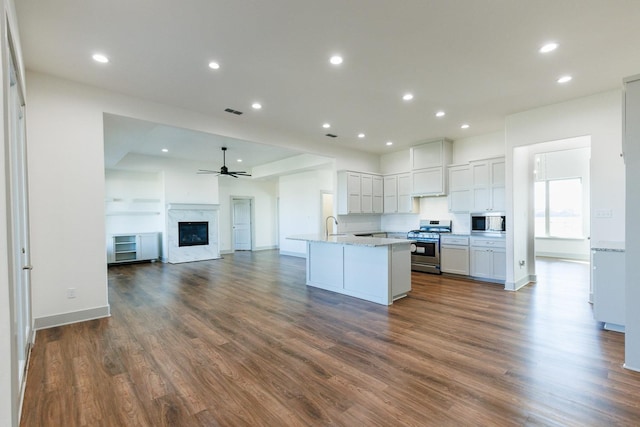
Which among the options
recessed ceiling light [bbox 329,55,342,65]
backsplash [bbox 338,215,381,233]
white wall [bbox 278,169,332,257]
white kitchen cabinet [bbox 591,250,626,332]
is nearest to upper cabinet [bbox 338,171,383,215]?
backsplash [bbox 338,215,381,233]

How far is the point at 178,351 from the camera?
283 centimetres

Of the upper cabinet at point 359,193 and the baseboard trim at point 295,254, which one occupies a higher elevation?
the upper cabinet at point 359,193

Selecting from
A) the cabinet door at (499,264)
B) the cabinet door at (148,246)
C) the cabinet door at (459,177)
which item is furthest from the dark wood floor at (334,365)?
the cabinet door at (148,246)

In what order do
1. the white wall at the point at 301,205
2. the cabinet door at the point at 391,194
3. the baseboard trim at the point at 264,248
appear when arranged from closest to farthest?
the cabinet door at the point at 391,194 < the white wall at the point at 301,205 < the baseboard trim at the point at 264,248

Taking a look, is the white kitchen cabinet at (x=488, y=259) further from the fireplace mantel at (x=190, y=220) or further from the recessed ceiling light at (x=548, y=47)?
the fireplace mantel at (x=190, y=220)

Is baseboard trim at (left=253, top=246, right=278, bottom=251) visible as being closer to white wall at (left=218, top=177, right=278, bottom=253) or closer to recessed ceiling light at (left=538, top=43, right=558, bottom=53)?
white wall at (left=218, top=177, right=278, bottom=253)

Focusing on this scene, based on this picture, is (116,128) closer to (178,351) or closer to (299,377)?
(178,351)

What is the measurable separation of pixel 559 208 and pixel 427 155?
207 inches

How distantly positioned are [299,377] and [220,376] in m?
0.65

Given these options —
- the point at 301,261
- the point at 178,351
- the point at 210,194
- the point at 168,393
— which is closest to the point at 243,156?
the point at 210,194

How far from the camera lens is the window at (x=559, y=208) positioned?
332 inches

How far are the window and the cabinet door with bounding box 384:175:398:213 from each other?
5.11m

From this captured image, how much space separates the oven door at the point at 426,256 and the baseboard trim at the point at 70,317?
18.8 feet

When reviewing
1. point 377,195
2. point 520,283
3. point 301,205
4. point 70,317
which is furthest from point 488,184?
point 70,317
